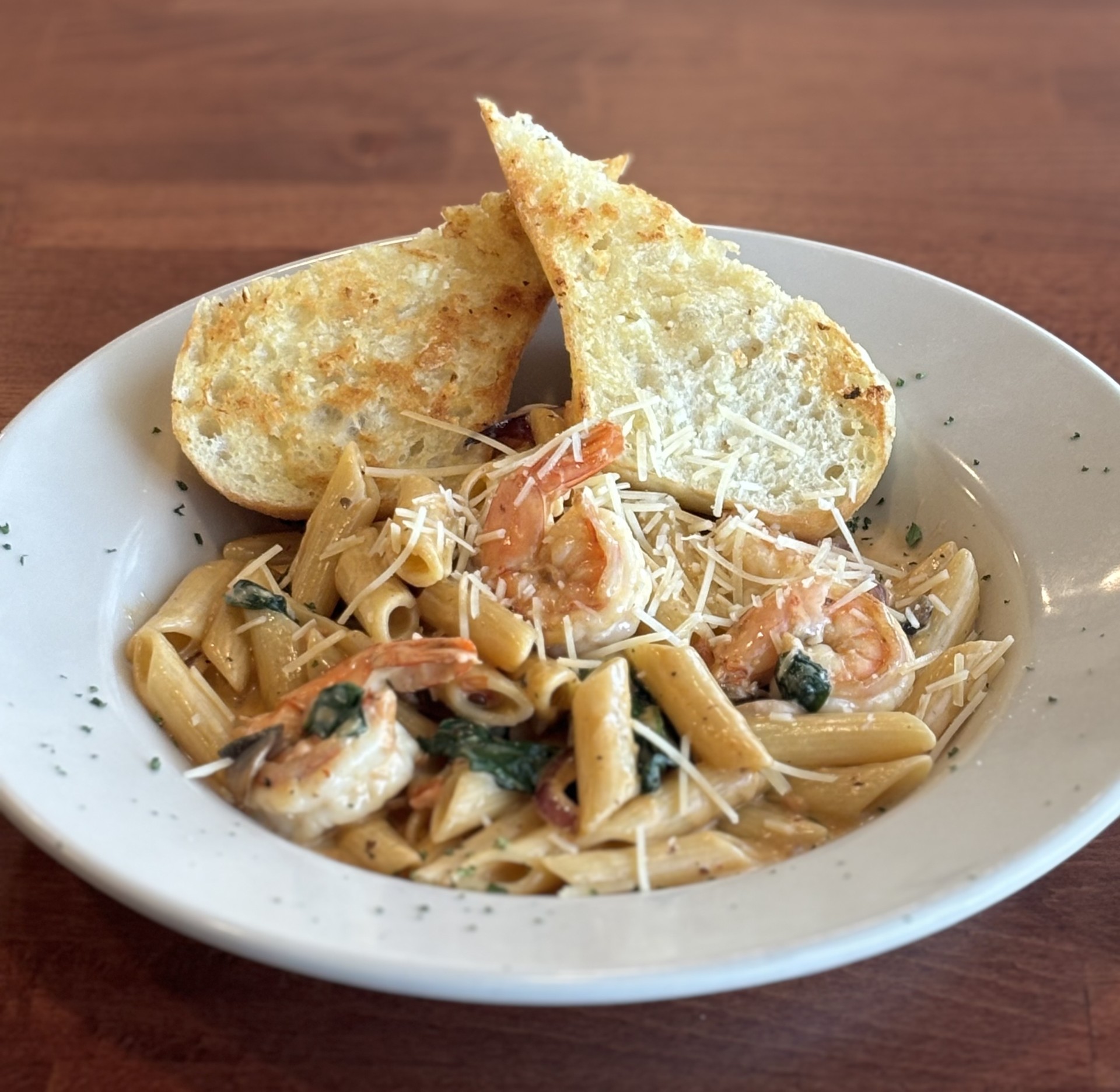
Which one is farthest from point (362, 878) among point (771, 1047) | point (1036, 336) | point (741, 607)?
point (1036, 336)

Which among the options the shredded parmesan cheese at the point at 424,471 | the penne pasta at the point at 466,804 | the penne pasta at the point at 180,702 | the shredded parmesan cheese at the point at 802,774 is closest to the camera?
the penne pasta at the point at 466,804

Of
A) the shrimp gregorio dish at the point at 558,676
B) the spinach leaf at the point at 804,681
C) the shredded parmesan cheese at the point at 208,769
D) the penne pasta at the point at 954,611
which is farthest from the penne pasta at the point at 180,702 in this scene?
the penne pasta at the point at 954,611

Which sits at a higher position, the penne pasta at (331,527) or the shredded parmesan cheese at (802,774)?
the penne pasta at (331,527)

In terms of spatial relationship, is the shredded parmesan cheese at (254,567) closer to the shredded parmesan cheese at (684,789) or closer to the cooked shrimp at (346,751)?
the cooked shrimp at (346,751)

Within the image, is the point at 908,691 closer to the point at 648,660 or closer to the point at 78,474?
the point at 648,660

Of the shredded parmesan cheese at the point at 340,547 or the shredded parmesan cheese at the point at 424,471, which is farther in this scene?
the shredded parmesan cheese at the point at 424,471

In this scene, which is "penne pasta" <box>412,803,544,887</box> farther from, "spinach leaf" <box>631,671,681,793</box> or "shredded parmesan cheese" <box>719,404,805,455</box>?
"shredded parmesan cheese" <box>719,404,805,455</box>

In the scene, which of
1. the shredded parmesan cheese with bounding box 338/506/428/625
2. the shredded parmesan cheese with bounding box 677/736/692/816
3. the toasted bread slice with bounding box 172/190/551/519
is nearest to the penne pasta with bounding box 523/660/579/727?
the shredded parmesan cheese with bounding box 677/736/692/816

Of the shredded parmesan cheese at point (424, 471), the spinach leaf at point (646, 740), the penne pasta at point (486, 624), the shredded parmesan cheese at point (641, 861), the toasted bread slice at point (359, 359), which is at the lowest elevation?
the shredded parmesan cheese at point (641, 861)
